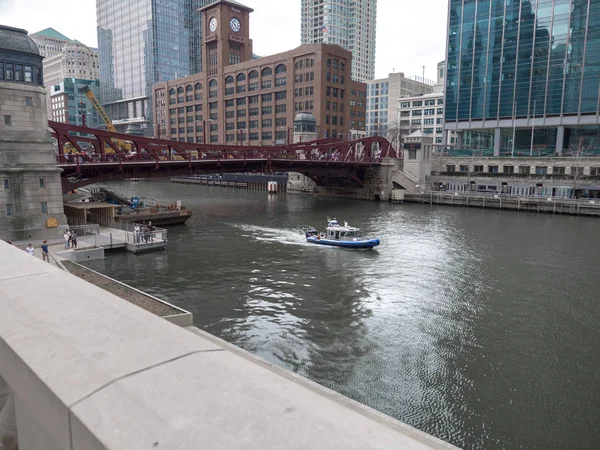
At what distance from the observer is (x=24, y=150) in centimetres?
4003

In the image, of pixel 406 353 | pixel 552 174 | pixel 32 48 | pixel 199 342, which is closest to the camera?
pixel 199 342

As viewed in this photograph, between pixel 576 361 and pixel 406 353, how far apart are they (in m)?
7.38

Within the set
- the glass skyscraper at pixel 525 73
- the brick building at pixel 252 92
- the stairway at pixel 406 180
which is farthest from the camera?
the brick building at pixel 252 92

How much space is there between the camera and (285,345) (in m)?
22.3

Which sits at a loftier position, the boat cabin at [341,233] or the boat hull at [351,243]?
the boat cabin at [341,233]

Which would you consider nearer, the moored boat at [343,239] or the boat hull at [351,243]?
the boat hull at [351,243]

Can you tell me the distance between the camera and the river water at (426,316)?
1722cm

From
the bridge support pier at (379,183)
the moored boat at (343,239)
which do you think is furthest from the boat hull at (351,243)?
the bridge support pier at (379,183)

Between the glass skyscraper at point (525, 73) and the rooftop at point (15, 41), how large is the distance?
9647 cm

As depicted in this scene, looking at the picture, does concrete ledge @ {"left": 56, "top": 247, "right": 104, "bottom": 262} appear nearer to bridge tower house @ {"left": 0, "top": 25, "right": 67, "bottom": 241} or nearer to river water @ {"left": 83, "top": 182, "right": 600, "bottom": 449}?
river water @ {"left": 83, "top": 182, "right": 600, "bottom": 449}

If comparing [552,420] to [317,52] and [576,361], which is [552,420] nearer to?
[576,361]

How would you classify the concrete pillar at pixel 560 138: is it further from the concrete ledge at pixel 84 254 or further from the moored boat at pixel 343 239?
the concrete ledge at pixel 84 254

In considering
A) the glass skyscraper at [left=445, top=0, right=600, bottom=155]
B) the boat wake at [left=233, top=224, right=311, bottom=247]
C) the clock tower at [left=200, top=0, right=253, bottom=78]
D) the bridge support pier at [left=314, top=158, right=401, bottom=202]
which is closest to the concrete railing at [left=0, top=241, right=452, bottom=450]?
→ the boat wake at [left=233, top=224, right=311, bottom=247]

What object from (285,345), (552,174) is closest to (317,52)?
(552,174)
